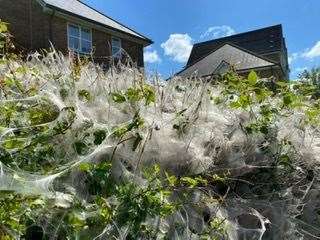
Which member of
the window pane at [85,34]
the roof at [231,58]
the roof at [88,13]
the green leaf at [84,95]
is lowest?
the green leaf at [84,95]

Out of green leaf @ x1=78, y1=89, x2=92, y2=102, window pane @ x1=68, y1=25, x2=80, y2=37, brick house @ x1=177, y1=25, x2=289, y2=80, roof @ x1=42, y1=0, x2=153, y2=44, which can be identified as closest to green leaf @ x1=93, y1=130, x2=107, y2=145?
green leaf @ x1=78, y1=89, x2=92, y2=102

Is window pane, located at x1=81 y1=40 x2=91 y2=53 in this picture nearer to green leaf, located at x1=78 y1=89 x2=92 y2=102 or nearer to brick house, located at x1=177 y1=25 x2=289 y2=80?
brick house, located at x1=177 y1=25 x2=289 y2=80

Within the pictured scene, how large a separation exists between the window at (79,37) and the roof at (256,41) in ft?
47.7

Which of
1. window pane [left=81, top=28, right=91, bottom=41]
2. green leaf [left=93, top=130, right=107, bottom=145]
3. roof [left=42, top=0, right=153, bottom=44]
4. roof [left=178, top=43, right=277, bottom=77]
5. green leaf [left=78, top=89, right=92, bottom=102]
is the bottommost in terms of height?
green leaf [left=93, top=130, right=107, bottom=145]

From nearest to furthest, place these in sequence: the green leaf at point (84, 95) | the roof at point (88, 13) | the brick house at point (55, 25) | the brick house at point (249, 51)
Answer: the green leaf at point (84, 95)
the brick house at point (55, 25)
the roof at point (88, 13)
the brick house at point (249, 51)

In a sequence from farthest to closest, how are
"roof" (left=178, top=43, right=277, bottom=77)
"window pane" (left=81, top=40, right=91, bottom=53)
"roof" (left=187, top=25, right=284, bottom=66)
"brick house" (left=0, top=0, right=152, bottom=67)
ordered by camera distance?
"roof" (left=187, top=25, right=284, bottom=66) < "roof" (left=178, top=43, right=277, bottom=77) < "window pane" (left=81, top=40, right=91, bottom=53) < "brick house" (left=0, top=0, right=152, bottom=67)

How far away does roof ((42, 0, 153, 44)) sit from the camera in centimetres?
2912

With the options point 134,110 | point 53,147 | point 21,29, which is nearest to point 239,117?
point 134,110

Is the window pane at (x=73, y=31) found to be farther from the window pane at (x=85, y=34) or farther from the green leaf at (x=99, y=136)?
the green leaf at (x=99, y=136)

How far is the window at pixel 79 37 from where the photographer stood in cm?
3025

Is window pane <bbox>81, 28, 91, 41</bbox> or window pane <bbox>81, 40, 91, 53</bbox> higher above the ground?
window pane <bbox>81, 28, 91, 41</bbox>

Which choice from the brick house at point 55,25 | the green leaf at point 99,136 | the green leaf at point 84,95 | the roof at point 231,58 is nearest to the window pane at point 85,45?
the brick house at point 55,25

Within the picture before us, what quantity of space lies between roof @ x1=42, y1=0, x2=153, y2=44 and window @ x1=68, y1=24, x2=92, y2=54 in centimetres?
80

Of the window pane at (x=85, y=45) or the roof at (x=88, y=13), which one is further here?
the window pane at (x=85, y=45)
